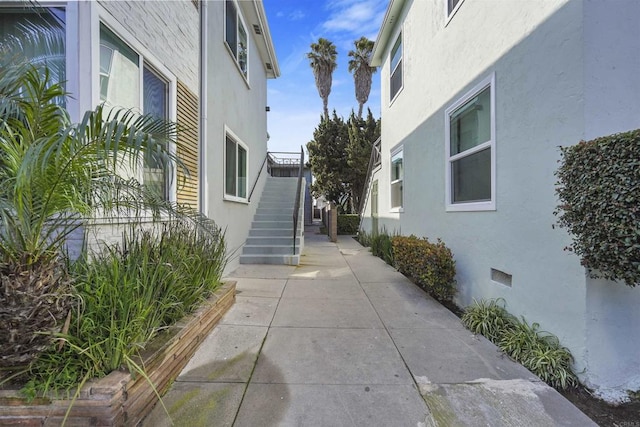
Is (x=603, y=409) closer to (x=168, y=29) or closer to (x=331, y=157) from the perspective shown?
(x=168, y=29)

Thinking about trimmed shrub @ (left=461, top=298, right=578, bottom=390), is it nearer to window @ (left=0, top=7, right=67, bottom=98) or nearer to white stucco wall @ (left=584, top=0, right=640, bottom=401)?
white stucco wall @ (left=584, top=0, right=640, bottom=401)

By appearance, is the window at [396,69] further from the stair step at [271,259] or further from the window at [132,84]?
the window at [132,84]

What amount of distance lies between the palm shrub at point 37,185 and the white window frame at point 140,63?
1.70 ft

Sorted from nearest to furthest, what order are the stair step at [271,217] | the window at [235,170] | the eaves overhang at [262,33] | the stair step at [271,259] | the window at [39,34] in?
the window at [39,34] → the window at [235,170] → the stair step at [271,259] → the eaves overhang at [262,33] → the stair step at [271,217]

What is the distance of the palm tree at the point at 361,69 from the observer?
23.9 m

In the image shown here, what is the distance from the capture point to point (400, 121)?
7.40 metres

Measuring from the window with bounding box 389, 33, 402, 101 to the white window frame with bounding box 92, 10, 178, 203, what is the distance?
Answer: 5.40 meters

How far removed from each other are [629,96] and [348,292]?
3901 mm

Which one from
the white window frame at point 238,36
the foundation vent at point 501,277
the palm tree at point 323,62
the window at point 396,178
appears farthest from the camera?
the palm tree at point 323,62

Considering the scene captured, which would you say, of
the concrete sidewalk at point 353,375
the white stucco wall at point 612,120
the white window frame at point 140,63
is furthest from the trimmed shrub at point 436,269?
the white window frame at point 140,63

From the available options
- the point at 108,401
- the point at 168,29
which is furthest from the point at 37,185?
the point at 168,29

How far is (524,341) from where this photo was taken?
9.41ft

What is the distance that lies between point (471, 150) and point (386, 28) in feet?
18.3

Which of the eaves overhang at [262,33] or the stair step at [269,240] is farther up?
the eaves overhang at [262,33]
